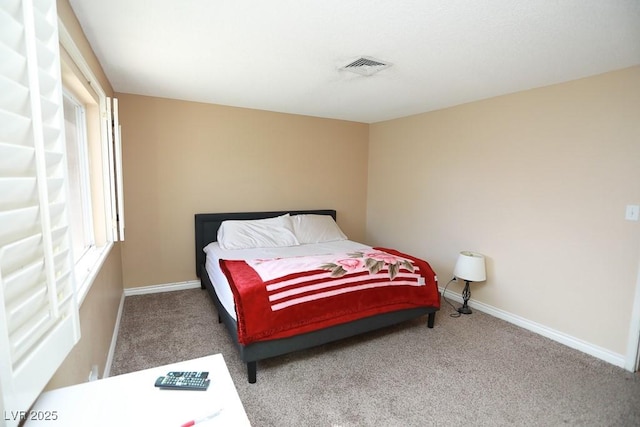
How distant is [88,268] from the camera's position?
1854mm

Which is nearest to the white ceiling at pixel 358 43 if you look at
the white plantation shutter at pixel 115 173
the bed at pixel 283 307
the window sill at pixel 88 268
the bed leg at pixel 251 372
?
the white plantation shutter at pixel 115 173

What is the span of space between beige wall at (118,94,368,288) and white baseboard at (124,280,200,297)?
0.05 meters

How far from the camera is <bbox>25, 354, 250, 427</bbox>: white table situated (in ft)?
2.76

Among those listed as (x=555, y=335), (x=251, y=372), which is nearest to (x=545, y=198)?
(x=555, y=335)

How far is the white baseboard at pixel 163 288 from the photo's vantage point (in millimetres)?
3480

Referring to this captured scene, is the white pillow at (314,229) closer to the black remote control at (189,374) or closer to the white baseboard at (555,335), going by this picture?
the white baseboard at (555,335)

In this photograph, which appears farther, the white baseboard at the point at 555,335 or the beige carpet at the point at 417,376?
the white baseboard at the point at 555,335

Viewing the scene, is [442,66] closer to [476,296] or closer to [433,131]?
[433,131]

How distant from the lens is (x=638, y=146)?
2.22 meters

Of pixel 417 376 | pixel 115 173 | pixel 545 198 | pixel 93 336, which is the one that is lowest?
pixel 417 376

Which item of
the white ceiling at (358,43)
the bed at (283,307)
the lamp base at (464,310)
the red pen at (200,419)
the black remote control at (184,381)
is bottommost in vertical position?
the lamp base at (464,310)

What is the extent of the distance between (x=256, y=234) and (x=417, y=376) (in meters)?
2.19

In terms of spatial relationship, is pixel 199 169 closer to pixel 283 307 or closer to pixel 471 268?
pixel 283 307

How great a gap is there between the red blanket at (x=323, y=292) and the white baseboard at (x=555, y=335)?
2.70 feet
